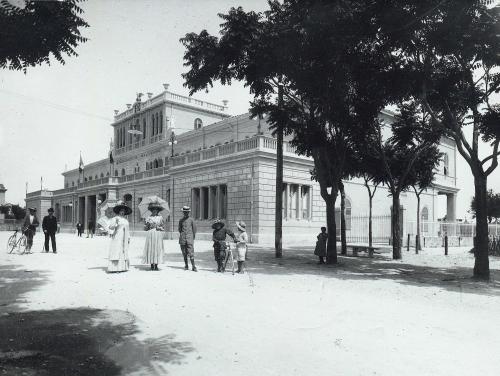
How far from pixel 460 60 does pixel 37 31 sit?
33.7 ft

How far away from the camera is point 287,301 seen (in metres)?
7.89

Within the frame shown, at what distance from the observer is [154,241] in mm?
12094

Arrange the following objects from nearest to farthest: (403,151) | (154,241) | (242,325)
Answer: (242,325), (154,241), (403,151)

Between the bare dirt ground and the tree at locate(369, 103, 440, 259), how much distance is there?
7.08 m

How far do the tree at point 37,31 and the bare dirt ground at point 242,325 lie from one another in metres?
3.43

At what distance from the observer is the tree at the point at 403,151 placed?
17.1 meters

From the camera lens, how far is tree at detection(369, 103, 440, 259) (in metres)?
17.1

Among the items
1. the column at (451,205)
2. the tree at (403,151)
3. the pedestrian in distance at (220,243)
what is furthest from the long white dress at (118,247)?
the column at (451,205)

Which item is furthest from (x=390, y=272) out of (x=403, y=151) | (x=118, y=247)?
(x=403, y=151)

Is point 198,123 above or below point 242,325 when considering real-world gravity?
above

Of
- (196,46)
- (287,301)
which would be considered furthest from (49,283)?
(196,46)

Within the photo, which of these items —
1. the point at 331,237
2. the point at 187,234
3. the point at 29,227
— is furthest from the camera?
the point at 29,227

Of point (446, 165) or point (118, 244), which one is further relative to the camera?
point (446, 165)

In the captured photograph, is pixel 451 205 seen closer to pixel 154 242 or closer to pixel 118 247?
pixel 154 242
